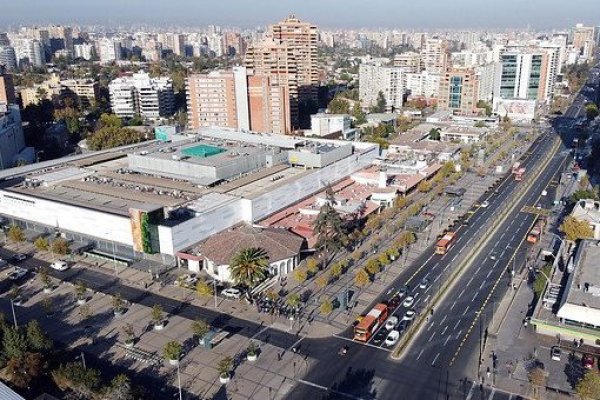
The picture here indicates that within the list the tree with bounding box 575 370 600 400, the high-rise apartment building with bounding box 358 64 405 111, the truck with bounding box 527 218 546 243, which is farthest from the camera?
the high-rise apartment building with bounding box 358 64 405 111

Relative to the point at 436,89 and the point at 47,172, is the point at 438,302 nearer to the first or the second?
the point at 47,172

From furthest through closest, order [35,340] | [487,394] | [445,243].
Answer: [445,243], [35,340], [487,394]

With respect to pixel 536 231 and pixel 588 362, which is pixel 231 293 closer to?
pixel 588 362

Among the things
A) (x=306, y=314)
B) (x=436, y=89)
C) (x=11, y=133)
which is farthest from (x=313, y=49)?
(x=306, y=314)

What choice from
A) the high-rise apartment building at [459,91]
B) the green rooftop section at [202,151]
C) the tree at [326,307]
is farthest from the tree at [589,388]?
the high-rise apartment building at [459,91]

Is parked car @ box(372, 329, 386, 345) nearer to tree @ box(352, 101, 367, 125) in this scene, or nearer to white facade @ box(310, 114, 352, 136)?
white facade @ box(310, 114, 352, 136)

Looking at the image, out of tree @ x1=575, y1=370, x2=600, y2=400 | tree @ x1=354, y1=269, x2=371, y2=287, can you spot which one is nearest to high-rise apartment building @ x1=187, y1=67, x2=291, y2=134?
tree @ x1=354, y1=269, x2=371, y2=287

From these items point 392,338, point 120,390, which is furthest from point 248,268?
Result: point 120,390

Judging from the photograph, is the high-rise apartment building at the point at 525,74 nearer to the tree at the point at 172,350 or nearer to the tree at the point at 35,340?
the tree at the point at 172,350
